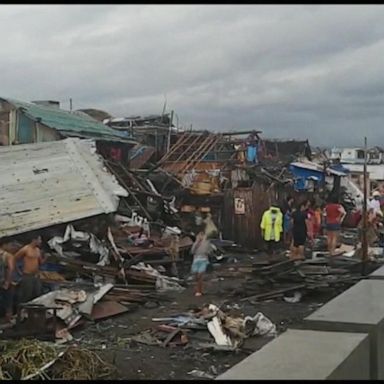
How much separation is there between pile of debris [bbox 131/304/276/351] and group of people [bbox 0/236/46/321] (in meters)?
2.82

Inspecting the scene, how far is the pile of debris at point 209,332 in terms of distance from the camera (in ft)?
36.8

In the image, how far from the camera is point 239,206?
2653 cm

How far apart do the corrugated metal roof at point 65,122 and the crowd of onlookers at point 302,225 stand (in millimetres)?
7468

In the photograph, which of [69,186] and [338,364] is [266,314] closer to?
[69,186]

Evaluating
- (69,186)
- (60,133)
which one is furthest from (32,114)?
(69,186)

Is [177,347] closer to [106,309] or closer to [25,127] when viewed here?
[106,309]

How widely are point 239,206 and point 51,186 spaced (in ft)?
32.9

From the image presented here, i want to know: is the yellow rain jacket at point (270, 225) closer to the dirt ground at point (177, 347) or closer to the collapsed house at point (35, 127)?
the dirt ground at point (177, 347)

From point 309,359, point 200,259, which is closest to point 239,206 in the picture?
point 200,259

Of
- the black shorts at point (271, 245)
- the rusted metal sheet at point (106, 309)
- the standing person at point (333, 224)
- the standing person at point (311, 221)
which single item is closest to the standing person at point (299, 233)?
the standing person at point (333, 224)

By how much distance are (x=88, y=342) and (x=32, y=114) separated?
1452 centimetres

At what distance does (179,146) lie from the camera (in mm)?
32656

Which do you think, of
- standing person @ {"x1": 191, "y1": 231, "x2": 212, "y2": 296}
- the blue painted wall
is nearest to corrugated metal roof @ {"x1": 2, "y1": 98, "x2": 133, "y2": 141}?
the blue painted wall

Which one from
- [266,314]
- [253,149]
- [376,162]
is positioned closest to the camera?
[266,314]
